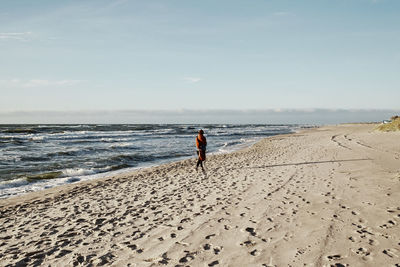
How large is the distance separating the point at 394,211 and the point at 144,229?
5763 mm

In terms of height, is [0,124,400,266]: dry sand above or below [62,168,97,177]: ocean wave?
above

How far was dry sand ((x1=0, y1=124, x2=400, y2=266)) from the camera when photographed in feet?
15.2

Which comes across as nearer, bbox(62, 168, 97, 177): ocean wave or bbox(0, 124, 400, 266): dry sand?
bbox(0, 124, 400, 266): dry sand

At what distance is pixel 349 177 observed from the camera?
33.5 ft

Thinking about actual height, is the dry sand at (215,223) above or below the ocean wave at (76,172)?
above

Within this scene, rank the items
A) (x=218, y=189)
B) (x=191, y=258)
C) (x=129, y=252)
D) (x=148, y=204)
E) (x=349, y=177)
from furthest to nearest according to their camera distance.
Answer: (x=349, y=177) → (x=218, y=189) → (x=148, y=204) → (x=129, y=252) → (x=191, y=258)

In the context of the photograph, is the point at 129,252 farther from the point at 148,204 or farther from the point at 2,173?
the point at 2,173

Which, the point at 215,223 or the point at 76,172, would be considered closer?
the point at 215,223

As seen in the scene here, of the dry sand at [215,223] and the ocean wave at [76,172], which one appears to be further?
the ocean wave at [76,172]

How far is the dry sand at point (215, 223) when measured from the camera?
4.63m

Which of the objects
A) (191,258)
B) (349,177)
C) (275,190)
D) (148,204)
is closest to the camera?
(191,258)

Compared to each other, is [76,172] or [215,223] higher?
[215,223]

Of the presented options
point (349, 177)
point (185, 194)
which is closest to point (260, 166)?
point (349, 177)

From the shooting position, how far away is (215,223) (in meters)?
6.15
